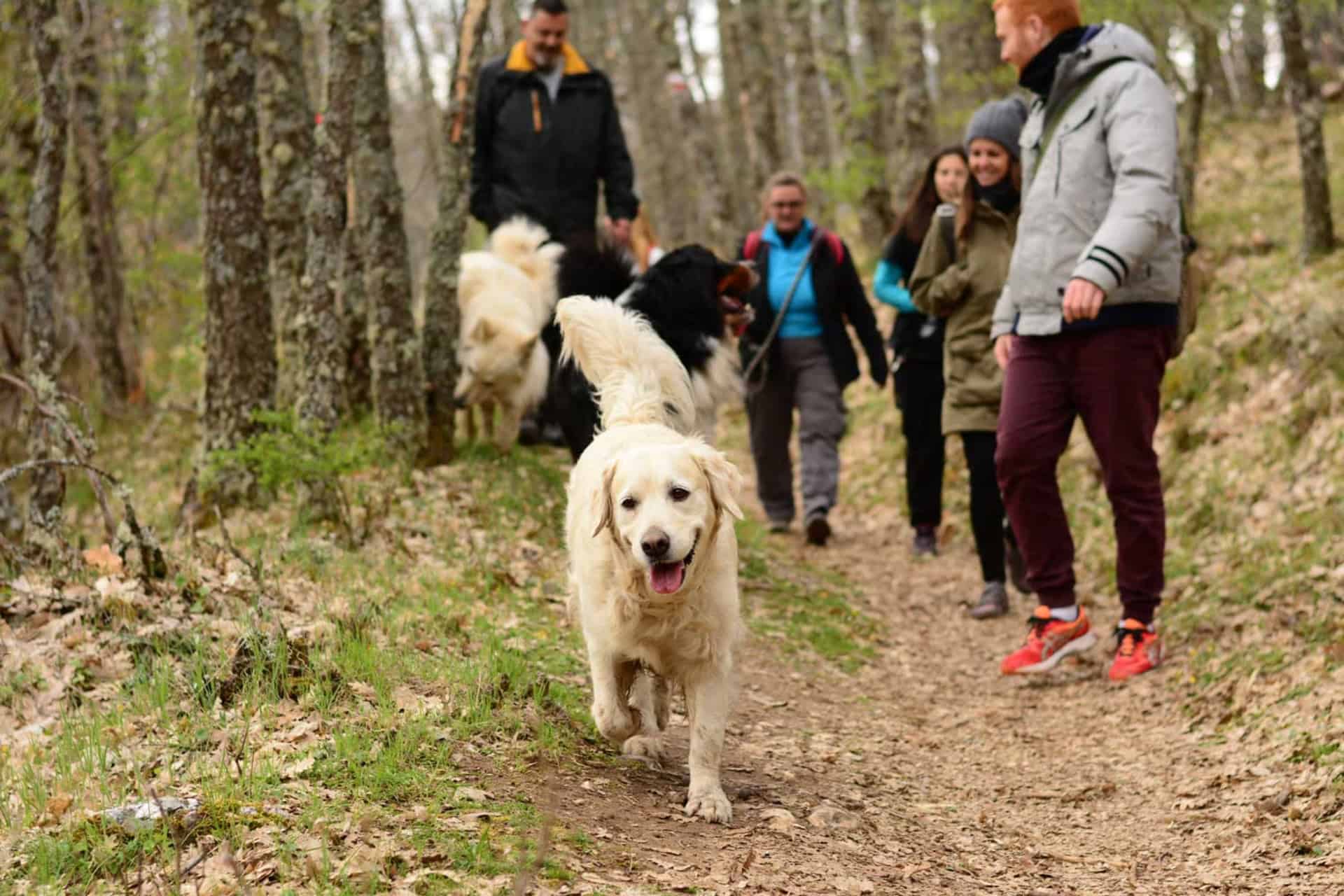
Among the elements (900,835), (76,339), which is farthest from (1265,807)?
(76,339)

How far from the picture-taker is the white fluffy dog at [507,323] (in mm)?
9812

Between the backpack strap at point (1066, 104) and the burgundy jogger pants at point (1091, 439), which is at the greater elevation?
the backpack strap at point (1066, 104)

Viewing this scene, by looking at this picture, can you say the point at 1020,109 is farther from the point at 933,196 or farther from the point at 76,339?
the point at 76,339

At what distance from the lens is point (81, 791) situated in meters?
3.78

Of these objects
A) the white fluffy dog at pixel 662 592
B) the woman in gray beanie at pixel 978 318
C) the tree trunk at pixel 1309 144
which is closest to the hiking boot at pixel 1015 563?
the woman in gray beanie at pixel 978 318

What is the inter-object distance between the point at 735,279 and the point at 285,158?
434 centimetres

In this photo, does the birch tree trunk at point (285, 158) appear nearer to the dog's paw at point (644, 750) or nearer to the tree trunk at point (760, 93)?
the dog's paw at point (644, 750)

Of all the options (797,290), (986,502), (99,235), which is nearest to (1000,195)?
(986,502)

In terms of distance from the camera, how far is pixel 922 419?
30.1ft

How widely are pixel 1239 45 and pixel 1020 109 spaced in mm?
16186

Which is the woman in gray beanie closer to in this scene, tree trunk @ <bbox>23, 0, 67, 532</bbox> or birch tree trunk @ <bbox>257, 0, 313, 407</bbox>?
birch tree trunk @ <bbox>257, 0, 313, 407</bbox>

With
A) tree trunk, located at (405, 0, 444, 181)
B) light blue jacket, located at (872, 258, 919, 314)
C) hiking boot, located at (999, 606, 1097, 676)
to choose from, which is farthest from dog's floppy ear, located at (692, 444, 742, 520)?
tree trunk, located at (405, 0, 444, 181)

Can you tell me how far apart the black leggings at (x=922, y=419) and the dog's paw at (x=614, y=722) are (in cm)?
501

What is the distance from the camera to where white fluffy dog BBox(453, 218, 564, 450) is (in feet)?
32.2
